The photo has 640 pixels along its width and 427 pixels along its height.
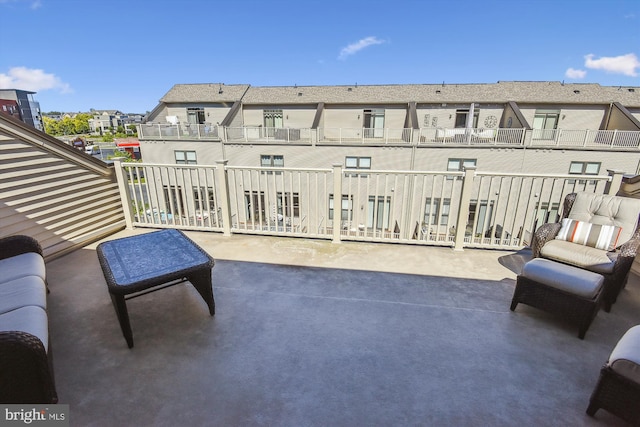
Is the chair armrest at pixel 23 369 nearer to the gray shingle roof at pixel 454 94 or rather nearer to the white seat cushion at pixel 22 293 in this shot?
the white seat cushion at pixel 22 293

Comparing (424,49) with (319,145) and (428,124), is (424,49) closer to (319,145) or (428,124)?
(428,124)

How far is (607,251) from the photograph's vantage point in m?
2.45

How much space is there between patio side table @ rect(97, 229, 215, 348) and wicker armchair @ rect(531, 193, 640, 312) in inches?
116

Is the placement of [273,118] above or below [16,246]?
above

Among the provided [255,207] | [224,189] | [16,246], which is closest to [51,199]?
[16,246]

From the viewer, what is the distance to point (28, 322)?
145 cm

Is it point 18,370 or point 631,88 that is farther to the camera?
point 631,88

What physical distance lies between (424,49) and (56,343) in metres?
20.2

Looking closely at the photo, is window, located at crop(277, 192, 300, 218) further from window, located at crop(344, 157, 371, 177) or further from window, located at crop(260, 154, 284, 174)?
window, located at crop(344, 157, 371, 177)

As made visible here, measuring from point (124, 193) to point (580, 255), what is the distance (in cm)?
533

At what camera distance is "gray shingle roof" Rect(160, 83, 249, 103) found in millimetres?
14962

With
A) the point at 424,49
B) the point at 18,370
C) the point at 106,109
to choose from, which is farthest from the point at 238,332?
the point at 106,109

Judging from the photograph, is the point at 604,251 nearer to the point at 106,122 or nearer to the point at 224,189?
the point at 224,189

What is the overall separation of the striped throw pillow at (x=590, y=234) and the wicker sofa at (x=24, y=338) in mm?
3847
